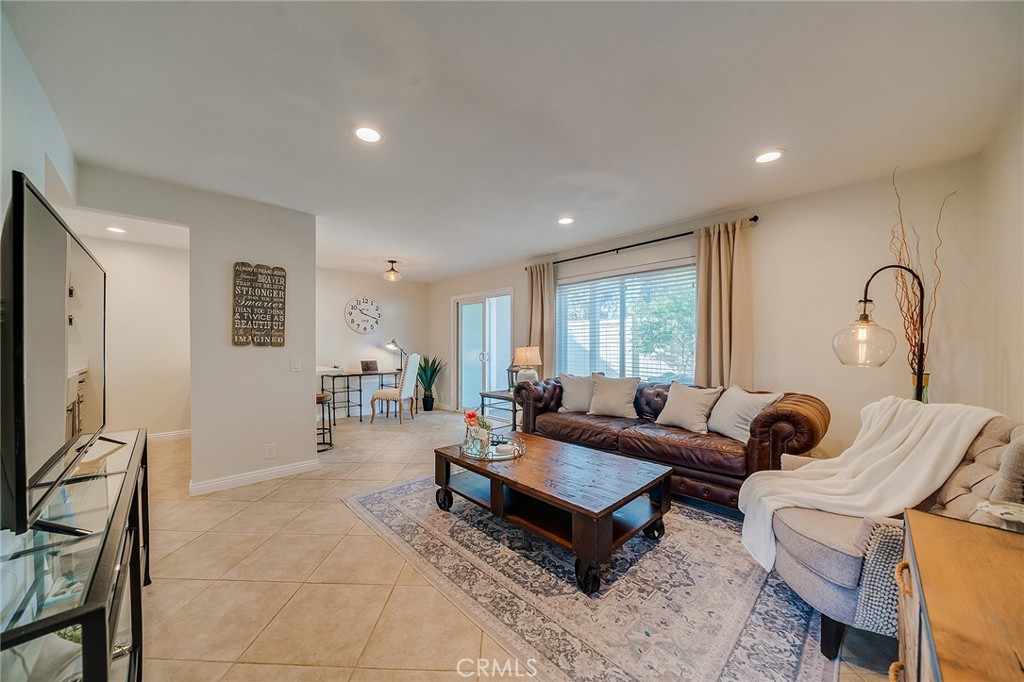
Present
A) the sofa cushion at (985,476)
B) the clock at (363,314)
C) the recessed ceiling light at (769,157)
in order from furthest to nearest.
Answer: the clock at (363,314) → the recessed ceiling light at (769,157) → the sofa cushion at (985,476)

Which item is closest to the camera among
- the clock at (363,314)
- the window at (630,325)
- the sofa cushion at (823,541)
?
the sofa cushion at (823,541)

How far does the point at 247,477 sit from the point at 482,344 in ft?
11.9

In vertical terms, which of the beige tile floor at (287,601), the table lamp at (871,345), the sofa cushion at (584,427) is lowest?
the beige tile floor at (287,601)

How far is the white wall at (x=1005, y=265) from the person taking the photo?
5.96 ft

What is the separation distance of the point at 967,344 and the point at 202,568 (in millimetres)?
4840

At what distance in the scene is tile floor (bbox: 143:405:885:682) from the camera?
135 cm

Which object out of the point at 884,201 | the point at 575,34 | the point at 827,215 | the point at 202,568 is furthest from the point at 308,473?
the point at 884,201

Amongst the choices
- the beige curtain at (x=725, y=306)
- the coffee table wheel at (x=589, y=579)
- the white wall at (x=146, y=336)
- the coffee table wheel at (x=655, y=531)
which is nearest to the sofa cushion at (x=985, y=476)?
the coffee table wheel at (x=655, y=531)

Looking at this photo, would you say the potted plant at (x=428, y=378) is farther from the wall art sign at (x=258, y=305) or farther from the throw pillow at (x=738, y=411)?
the throw pillow at (x=738, y=411)

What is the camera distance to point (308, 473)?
333 cm

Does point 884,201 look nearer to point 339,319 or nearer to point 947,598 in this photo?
point 947,598

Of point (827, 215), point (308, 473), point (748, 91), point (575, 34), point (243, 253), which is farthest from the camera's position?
point (308, 473)

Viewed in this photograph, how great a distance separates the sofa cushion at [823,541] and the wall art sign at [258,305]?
3.78m

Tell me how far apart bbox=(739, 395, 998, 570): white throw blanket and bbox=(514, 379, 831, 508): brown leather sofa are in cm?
38
